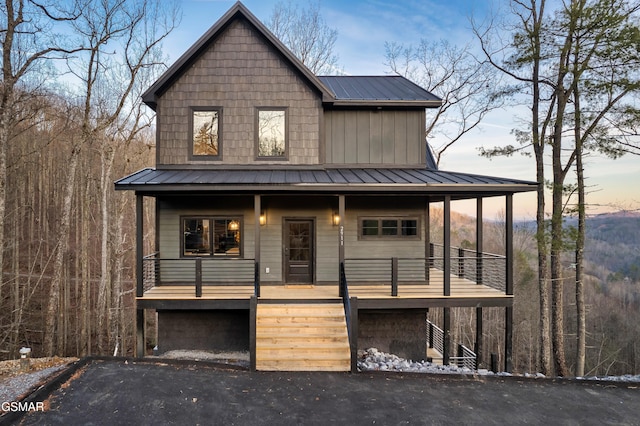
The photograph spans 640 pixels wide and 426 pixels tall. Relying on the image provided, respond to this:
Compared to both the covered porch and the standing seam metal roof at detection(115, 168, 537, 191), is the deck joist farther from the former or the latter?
the standing seam metal roof at detection(115, 168, 537, 191)

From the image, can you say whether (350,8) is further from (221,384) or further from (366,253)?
(221,384)

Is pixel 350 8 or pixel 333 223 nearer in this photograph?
pixel 333 223

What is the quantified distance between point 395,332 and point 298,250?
12.3ft

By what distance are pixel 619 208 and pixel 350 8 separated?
1611cm

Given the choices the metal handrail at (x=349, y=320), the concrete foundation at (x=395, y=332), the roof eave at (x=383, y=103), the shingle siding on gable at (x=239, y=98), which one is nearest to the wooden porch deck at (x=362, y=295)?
the metal handrail at (x=349, y=320)

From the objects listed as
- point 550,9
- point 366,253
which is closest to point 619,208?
point 550,9

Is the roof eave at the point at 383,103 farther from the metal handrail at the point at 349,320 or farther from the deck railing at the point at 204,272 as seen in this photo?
the deck railing at the point at 204,272

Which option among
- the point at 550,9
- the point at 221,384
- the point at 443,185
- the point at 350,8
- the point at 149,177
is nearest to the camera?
the point at 221,384

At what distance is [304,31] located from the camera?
1881cm

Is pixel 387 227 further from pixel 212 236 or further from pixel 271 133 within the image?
pixel 212 236

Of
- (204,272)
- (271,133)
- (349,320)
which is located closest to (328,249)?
(349,320)

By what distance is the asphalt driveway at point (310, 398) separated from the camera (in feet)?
16.6

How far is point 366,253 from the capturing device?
10242 mm

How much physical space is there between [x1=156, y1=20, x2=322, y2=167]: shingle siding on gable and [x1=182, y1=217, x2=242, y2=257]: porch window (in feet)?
5.69
